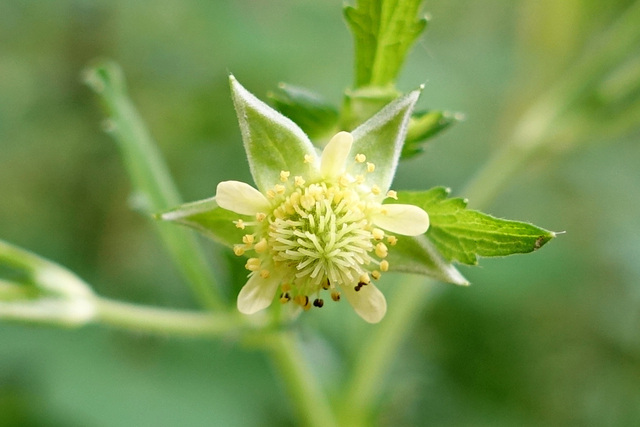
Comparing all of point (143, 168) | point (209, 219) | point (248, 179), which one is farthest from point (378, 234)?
point (248, 179)

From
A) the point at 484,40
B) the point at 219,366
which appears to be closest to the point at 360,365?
the point at 219,366

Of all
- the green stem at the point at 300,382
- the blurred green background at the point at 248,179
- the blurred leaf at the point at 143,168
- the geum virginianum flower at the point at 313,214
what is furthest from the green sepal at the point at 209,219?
the blurred green background at the point at 248,179

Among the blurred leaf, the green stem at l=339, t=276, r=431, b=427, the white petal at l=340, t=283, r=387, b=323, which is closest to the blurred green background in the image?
the green stem at l=339, t=276, r=431, b=427

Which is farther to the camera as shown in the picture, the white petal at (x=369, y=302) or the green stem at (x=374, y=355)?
the green stem at (x=374, y=355)

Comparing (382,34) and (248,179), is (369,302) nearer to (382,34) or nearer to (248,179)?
(382,34)

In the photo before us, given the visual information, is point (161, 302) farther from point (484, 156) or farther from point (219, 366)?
point (484, 156)

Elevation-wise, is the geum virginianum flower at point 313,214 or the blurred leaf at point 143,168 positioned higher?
the blurred leaf at point 143,168

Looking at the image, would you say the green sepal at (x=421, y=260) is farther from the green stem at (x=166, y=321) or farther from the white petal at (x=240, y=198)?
the green stem at (x=166, y=321)

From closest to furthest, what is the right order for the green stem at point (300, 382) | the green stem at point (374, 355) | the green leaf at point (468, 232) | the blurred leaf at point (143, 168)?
the green leaf at point (468, 232), the blurred leaf at point (143, 168), the green stem at point (300, 382), the green stem at point (374, 355)
